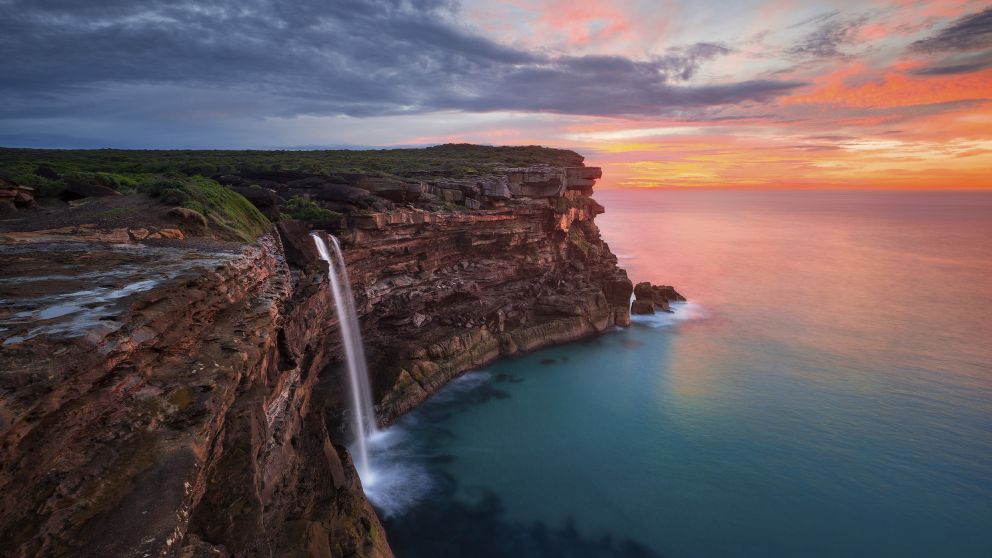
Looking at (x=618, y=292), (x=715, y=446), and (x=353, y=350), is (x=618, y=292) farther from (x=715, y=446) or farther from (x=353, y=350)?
(x=353, y=350)

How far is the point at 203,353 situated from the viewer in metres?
7.90

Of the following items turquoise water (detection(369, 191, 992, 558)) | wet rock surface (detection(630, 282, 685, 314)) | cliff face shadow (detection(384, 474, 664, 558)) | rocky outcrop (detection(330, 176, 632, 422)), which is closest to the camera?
cliff face shadow (detection(384, 474, 664, 558))

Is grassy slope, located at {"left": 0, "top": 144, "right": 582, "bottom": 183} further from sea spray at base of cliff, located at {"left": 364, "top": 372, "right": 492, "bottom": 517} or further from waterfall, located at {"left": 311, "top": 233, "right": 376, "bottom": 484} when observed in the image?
sea spray at base of cliff, located at {"left": 364, "top": 372, "right": 492, "bottom": 517}

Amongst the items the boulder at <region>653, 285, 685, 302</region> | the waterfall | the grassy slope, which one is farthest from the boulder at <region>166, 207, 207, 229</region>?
the boulder at <region>653, 285, 685, 302</region>

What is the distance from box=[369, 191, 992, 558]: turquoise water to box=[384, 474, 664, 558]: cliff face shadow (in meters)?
0.06

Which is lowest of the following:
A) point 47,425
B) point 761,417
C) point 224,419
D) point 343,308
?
point 761,417

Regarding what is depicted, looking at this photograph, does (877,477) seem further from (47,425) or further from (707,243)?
(707,243)

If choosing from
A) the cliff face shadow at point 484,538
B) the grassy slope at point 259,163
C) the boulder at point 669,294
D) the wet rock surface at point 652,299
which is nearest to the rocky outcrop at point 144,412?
the cliff face shadow at point 484,538

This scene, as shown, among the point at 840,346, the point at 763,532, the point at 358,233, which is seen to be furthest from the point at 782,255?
the point at 358,233

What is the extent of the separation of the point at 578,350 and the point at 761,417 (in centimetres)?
1256

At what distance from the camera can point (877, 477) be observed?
67.6ft

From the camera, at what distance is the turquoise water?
1722 cm

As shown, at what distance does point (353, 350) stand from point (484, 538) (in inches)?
483

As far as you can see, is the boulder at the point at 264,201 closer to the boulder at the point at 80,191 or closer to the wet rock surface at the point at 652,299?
the boulder at the point at 80,191
